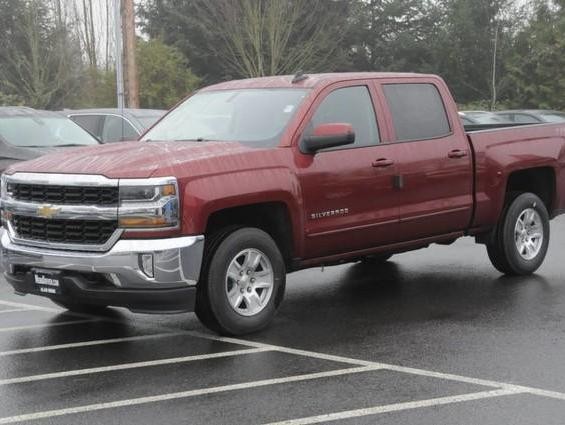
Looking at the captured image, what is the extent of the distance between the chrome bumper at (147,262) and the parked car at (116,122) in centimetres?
818

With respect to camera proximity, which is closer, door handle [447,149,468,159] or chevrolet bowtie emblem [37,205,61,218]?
chevrolet bowtie emblem [37,205,61,218]

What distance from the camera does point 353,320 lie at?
24.2 ft

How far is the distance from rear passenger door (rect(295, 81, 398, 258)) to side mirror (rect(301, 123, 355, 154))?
152 mm

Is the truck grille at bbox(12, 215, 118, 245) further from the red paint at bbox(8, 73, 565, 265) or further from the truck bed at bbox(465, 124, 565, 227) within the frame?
the truck bed at bbox(465, 124, 565, 227)

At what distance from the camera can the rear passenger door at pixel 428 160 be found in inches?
310

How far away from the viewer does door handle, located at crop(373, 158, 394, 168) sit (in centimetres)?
756

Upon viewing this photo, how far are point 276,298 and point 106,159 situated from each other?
5.37 feet

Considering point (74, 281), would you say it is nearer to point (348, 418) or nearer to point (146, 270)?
point (146, 270)

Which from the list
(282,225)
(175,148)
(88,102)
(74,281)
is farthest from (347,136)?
(88,102)

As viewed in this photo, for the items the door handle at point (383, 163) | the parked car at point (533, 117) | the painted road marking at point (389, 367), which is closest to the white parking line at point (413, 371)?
the painted road marking at point (389, 367)

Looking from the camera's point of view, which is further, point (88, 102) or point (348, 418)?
point (88, 102)

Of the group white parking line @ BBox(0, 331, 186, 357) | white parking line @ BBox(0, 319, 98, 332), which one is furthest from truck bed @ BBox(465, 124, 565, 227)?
white parking line @ BBox(0, 319, 98, 332)

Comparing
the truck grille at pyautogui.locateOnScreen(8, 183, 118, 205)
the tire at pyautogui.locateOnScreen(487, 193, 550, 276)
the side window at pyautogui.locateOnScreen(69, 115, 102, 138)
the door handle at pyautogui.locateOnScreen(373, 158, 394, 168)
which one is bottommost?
the tire at pyautogui.locateOnScreen(487, 193, 550, 276)

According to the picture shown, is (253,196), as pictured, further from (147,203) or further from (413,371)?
(413,371)
